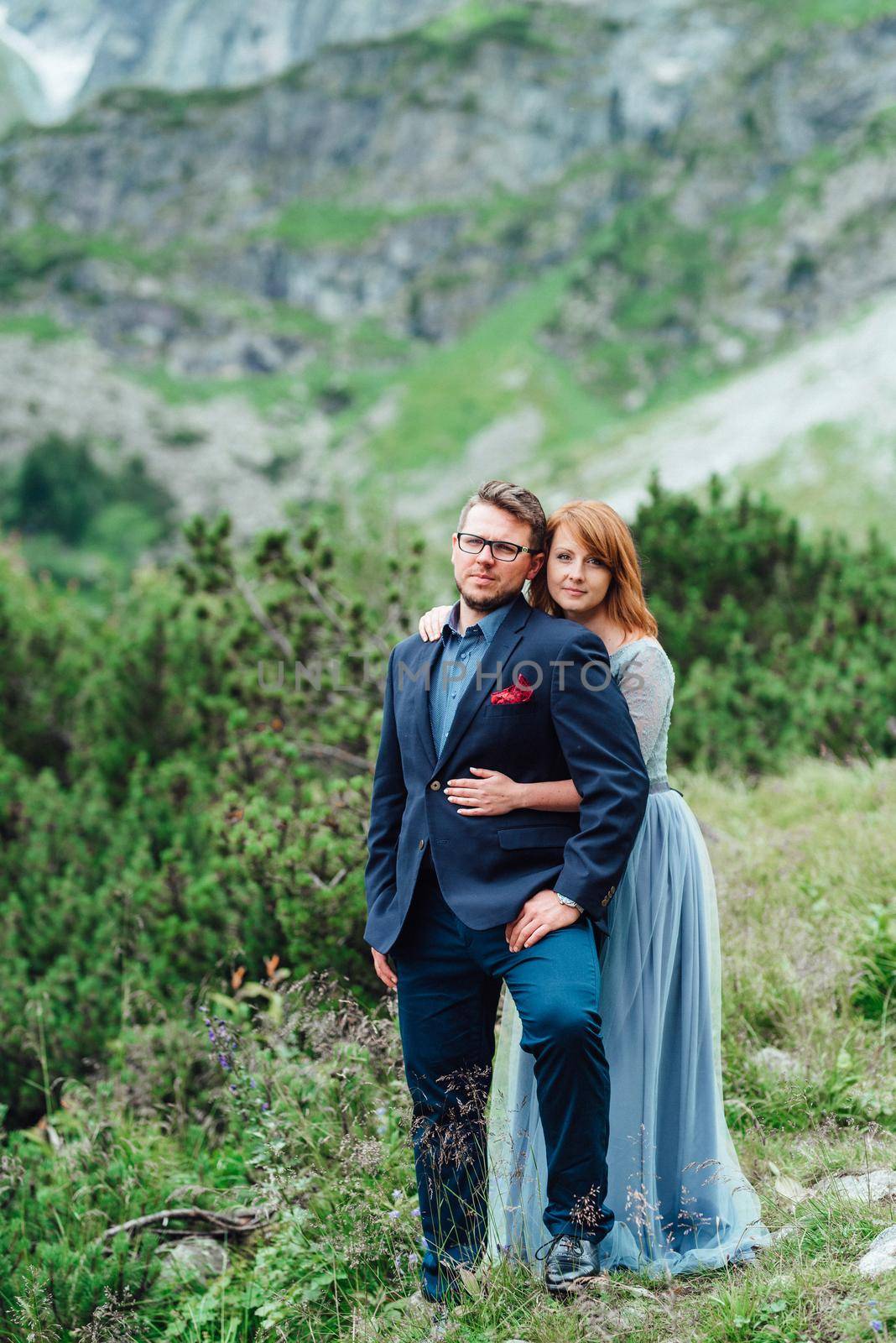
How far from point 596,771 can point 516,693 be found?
33cm

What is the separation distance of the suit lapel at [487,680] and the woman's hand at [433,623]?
27 centimetres

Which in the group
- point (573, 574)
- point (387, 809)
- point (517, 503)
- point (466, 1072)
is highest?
point (517, 503)

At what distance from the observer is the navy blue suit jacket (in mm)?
2760

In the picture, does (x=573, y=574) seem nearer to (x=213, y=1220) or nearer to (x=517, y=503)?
(x=517, y=503)

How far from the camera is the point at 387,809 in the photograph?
329 centimetres

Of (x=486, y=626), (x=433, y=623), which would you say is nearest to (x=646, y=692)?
(x=486, y=626)

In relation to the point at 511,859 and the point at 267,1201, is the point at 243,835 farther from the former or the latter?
the point at 511,859

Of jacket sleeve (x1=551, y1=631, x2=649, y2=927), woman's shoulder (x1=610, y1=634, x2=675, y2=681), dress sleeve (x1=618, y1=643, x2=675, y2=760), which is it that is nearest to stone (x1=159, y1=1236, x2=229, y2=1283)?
jacket sleeve (x1=551, y1=631, x2=649, y2=927)

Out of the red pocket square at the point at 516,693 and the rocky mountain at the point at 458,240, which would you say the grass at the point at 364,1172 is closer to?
the red pocket square at the point at 516,693

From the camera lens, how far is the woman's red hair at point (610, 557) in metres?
3.04

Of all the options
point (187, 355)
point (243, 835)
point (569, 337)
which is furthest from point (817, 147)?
point (243, 835)

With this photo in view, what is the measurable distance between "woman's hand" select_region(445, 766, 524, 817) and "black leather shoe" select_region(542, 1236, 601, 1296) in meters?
1.14

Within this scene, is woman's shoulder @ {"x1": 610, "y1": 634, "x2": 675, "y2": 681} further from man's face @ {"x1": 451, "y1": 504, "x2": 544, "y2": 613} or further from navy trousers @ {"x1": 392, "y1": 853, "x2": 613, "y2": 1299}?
navy trousers @ {"x1": 392, "y1": 853, "x2": 613, "y2": 1299}

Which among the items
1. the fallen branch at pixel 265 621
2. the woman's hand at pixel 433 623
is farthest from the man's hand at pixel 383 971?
the fallen branch at pixel 265 621
